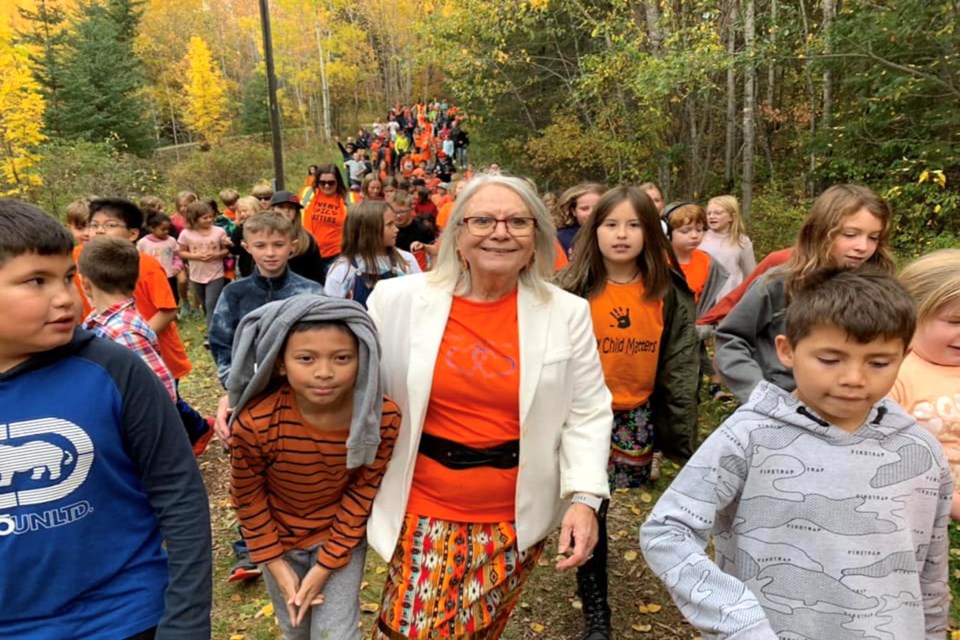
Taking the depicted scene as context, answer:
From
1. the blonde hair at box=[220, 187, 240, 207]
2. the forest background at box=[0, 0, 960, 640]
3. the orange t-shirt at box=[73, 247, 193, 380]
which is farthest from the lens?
the blonde hair at box=[220, 187, 240, 207]

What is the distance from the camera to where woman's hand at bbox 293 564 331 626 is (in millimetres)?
2117

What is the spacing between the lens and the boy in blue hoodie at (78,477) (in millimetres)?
1455

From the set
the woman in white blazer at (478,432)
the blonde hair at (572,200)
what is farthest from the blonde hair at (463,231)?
the blonde hair at (572,200)

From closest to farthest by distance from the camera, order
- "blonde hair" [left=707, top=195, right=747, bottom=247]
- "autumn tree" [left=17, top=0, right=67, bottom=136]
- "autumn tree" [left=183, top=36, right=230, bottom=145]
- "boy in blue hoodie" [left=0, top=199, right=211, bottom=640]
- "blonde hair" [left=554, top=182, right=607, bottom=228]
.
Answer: "boy in blue hoodie" [left=0, top=199, right=211, bottom=640], "blonde hair" [left=554, top=182, right=607, bottom=228], "blonde hair" [left=707, top=195, right=747, bottom=247], "autumn tree" [left=17, top=0, right=67, bottom=136], "autumn tree" [left=183, top=36, right=230, bottom=145]

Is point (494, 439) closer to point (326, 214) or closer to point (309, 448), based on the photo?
point (309, 448)

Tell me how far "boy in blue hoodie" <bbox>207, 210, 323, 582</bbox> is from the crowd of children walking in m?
0.03

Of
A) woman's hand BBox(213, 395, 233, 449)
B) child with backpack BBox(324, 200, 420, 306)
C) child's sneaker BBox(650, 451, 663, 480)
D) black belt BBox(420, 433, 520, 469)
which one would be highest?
child with backpack BBox(324, 200, 420, 306)

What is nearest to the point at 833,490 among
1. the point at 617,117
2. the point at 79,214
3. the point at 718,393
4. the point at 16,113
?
the point at 718,393

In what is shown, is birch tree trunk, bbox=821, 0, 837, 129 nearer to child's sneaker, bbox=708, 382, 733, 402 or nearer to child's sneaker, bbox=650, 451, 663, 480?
child's sneaker, bbox=708, 382, 733, 402

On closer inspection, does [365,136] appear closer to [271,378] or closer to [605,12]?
[605,12]

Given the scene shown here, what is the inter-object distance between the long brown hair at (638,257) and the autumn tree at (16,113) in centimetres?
1973

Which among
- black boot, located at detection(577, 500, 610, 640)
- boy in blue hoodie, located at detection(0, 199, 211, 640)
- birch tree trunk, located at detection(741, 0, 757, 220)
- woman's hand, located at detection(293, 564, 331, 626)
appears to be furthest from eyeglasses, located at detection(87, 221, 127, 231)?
birch tree trunk, located at detection(741, 0, 757, 220)

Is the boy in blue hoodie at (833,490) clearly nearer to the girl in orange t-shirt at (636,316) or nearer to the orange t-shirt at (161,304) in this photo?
the girl in orange t-shirt at (636,316)

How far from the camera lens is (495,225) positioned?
2100 millimetres
